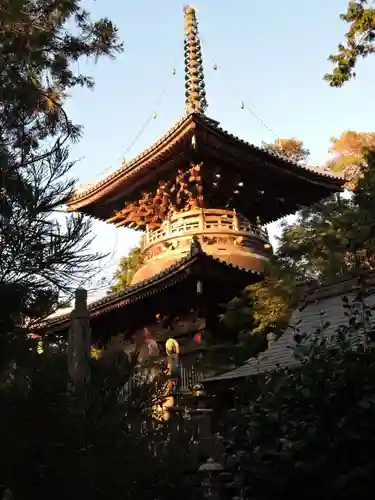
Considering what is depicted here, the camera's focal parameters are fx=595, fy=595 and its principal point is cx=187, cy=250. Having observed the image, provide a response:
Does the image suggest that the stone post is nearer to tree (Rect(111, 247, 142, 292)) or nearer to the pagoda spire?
the pagoda spire

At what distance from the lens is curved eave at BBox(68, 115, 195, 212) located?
42.5 feet

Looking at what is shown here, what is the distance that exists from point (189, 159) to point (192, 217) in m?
1.44

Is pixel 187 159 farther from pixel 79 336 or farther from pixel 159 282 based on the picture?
pixel 79 336

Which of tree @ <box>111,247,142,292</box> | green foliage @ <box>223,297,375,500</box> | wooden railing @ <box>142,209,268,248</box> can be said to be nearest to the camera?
green foliage @ <box>223,297,375,500</box>

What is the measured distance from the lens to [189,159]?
13906mm

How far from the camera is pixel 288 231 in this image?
41.3 feet

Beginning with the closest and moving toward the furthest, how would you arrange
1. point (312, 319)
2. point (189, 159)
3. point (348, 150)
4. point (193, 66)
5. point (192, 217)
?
point (312, 319), point (189, 159), point (192, 217), point (193, 66), point (348, 150)

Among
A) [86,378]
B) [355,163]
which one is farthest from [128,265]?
[86,378]

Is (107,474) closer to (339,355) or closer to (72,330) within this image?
(339,355)

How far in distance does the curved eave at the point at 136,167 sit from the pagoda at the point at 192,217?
25mm

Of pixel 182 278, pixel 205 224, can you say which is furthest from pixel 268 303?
pixel 205 224

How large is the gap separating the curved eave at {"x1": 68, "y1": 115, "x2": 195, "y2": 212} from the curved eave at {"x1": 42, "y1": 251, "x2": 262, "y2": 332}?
2.09 metres

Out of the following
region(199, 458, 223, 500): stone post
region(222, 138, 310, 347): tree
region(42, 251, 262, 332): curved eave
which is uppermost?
region(42, 251, 262, 332): curved eave

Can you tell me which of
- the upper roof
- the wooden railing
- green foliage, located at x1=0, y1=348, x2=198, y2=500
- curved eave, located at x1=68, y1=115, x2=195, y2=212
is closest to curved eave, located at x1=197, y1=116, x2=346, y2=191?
the upper roof
